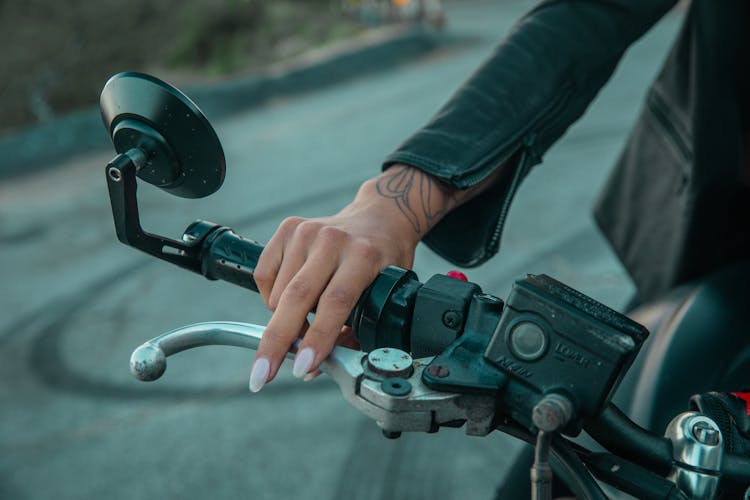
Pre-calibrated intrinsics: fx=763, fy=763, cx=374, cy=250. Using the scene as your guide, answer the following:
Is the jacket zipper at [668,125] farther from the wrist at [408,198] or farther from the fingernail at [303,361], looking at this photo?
the fingernail at [303,361]

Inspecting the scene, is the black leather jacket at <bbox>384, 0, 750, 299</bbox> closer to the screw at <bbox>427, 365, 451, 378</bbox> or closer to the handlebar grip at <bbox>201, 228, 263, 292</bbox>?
the handlebar grip at <bbox>201, 228, 263, 292</bbox>

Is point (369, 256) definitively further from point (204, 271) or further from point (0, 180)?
point (0, 180)

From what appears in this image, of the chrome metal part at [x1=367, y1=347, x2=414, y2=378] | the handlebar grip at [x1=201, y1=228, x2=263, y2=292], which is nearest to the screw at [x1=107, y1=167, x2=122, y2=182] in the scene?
the handlebar grip at [x1=201, y1=228, x2=263, y2=292]

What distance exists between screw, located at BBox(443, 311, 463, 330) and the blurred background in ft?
7.52

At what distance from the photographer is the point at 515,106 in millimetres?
1605

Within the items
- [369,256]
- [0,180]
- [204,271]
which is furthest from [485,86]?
[0,180]

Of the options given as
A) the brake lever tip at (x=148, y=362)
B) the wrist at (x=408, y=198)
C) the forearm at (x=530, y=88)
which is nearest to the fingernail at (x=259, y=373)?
the brake lever tip at (x=148, y=362)

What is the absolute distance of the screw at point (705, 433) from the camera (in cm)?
100

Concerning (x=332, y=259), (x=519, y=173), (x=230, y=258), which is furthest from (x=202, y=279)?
(x=332, y=259)

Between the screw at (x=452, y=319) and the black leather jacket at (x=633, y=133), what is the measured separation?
413 mm

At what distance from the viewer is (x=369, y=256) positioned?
124 cm

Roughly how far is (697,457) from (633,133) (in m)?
1.33

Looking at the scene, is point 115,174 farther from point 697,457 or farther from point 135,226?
point 697,457

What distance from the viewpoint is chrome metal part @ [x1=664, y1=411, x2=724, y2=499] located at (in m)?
0.99
